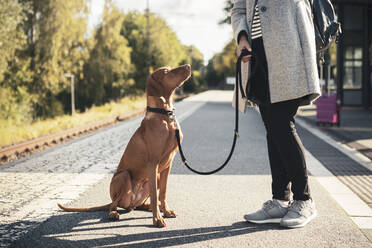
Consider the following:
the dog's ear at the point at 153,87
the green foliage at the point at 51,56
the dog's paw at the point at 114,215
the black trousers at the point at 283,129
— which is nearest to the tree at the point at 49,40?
the green foliage at the point at 51,56

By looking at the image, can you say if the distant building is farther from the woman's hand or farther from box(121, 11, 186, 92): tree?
box(121, 11, 186, 92): tree

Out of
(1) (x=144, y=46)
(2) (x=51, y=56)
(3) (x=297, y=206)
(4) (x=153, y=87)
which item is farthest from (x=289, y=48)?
(1) (x=144, y=46)

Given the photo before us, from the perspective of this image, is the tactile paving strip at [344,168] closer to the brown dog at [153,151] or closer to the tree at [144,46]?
the brown dog at [153,151]

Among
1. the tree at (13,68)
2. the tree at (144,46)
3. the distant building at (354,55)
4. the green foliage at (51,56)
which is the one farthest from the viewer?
the tree at (144,46)

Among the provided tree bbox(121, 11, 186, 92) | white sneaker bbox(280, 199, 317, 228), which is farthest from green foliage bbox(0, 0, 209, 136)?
white sneaker bbox(280, 199, 317, 228)

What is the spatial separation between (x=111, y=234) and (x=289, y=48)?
2.05 m

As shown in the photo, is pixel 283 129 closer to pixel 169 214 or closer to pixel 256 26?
pixel 256 26

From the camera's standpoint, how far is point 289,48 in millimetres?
3434

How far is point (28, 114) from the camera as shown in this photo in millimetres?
25078

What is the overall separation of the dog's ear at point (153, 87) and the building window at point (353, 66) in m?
18.4

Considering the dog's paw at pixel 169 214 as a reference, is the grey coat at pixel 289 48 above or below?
above

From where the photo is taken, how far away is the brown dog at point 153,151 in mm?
3400

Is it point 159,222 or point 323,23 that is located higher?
point 323,23

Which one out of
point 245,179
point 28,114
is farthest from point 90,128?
point 28,114
